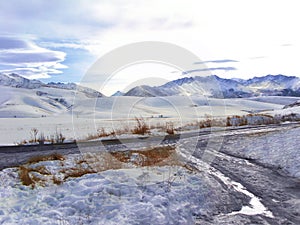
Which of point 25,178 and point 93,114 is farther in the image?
point 93,114

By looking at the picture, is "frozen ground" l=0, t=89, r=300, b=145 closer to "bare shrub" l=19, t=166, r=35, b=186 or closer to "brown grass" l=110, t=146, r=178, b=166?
"brown grass" l=110, t=146, r=178, b=166

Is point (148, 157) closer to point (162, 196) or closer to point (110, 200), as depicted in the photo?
point (162, 196)

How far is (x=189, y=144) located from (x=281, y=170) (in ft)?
27.1

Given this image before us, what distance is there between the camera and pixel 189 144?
836 inches

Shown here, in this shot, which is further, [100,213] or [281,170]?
[281,170]

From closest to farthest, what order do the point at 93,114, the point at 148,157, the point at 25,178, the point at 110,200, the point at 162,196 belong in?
the point at 110,200
the point at 162,196
the point at 25,178
the point at 148,157
the point at 93,114

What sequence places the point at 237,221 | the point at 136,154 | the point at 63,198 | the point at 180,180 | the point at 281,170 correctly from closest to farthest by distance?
the point at 237,221
the point at 63,198
the point at 180,180
the point at 281,170
the point at 136,154

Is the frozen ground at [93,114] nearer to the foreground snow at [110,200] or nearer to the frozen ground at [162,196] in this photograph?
the frozen ground at [162,196]

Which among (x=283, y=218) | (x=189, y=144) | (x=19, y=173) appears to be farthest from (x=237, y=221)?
(x=189, y=144)

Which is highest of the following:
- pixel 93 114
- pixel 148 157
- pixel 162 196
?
pixel 93 114

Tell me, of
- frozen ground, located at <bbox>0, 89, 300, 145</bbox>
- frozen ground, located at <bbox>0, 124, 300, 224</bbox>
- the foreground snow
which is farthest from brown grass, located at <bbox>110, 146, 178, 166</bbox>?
frozen ground, located at <bbox>0, 89, 300, 145</bbox>

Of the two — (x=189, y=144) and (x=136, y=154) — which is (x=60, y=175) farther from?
(x=189, y=144)

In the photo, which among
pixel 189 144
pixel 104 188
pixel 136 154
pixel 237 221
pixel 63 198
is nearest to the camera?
pixel 237 221

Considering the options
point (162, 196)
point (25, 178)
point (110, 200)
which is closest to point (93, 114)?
point (25, 178)
